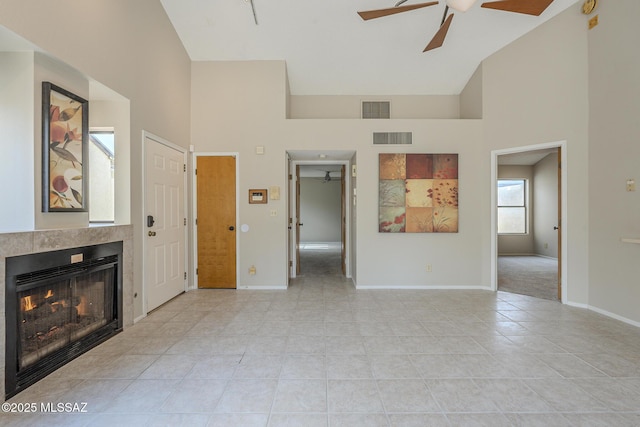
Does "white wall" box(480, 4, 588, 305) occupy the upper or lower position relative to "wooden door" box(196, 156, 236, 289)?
upper

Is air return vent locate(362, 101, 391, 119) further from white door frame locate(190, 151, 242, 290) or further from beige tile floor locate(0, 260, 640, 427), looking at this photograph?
beige tile floor locate(0, 260, 640, 427)

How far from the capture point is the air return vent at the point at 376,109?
17.4 ft

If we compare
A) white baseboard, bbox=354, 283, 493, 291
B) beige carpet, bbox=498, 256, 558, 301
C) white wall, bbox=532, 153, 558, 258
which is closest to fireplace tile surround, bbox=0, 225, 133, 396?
white baseboard, bbox=354, 283, 493, 291

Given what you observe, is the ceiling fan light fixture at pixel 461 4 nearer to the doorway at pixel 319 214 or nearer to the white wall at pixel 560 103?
the white wall at pixel 560 103

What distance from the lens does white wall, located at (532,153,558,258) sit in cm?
762

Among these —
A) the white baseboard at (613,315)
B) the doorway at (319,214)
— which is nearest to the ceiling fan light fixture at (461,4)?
the doorway at (319,214)

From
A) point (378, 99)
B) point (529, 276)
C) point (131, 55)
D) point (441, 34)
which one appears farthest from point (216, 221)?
point (529, 276)

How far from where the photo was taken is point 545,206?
25.9 feet

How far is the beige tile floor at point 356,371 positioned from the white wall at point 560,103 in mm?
983

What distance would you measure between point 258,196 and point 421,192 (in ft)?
8.57

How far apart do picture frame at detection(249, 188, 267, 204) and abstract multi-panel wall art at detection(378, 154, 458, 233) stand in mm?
1899

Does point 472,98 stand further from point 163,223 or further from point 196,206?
point 163,223

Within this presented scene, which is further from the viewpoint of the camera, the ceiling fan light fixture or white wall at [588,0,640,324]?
white wall at [588,0,640,324]

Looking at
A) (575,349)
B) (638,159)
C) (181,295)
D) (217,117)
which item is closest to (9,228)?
(181,295)
